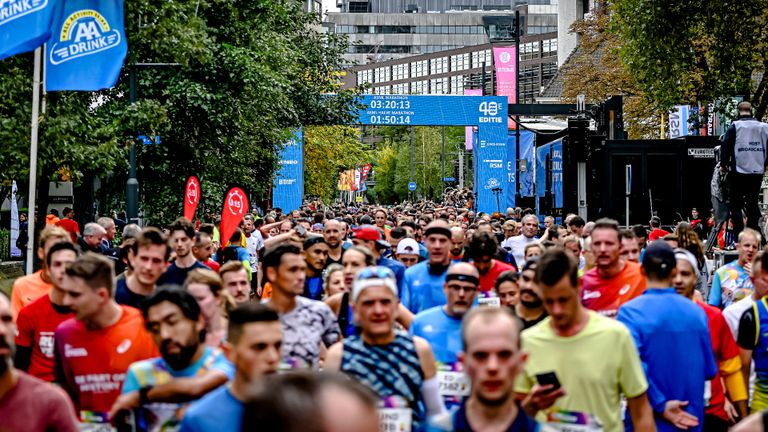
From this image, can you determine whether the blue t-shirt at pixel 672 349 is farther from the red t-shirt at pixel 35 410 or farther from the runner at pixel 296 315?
the red t-shirt at pixel 35 410

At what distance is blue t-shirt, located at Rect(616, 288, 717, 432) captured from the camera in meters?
6.99

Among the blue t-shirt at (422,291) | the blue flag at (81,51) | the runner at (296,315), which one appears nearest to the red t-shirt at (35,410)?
the runner at (296,315)

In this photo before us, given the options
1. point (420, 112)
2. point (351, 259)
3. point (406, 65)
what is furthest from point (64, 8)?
point (406, 65)

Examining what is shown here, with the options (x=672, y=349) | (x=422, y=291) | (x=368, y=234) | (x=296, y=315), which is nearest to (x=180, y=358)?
(x=296, y=315)

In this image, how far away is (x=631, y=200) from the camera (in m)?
24.6

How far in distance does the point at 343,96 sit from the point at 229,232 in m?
22.3

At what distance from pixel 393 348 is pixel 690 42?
1820 cm

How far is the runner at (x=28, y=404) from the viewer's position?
15.2 ft

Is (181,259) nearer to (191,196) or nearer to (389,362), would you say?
(389,362)

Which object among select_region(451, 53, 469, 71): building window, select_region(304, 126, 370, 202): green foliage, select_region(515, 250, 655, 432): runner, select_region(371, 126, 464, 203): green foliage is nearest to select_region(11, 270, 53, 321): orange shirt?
select_region(515, 250, 655, 432): runner

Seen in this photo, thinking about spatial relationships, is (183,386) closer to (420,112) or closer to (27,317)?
(27,317)

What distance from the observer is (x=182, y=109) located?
85.9ft

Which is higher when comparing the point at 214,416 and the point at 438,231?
the point at 438,231

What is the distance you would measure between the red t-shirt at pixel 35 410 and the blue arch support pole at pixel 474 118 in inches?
1499
